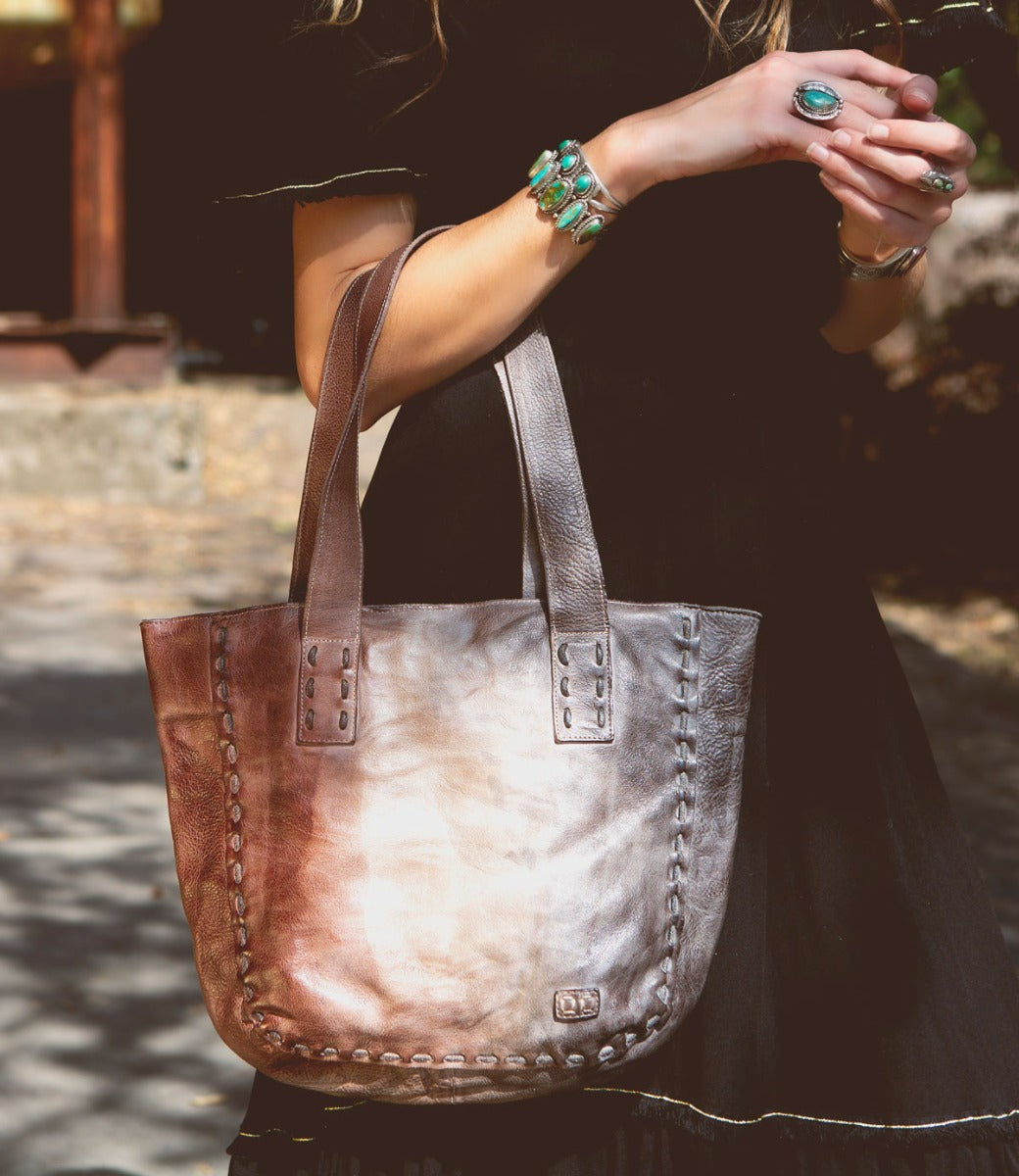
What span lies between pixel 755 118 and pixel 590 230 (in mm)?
164

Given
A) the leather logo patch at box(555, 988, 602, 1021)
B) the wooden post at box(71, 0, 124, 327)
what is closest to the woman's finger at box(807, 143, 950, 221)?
the leather logo patch at box(555, 988, 602, 1021)

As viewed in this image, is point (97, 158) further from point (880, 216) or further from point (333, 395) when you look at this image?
point (880, 216)

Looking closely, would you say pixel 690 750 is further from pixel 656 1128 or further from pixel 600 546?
pixel 656 1128

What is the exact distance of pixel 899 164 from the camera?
1.32 meters

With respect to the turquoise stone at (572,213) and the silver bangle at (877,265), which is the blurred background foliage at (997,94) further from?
the turquoise stone at (572,213)

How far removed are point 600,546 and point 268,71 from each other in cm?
51

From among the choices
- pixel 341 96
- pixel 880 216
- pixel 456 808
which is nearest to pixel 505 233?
pixel 341 96

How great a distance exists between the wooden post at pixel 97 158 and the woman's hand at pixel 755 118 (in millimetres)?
9132

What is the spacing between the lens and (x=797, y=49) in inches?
60.4

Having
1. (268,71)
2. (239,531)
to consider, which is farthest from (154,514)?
(268,71)

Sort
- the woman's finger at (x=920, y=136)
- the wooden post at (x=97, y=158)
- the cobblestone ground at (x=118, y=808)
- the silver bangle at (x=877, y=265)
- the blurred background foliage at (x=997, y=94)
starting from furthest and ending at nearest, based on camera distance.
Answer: the wooden post at (x=97, y=158) → the blurred background foliage at (x=997, y=94) → the cobblestone ground at (x=118, y=808) → the silver bangle at (x=877, y=265) → the woman's finger at (x=920, y=136)

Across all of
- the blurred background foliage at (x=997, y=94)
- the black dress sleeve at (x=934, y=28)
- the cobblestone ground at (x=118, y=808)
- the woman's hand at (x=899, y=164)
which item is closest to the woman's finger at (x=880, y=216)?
the woman's hand at (x=899, y=164)

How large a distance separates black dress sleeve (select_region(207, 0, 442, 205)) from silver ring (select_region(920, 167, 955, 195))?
0.43 m

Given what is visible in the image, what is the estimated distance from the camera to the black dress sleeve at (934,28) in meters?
1.58
